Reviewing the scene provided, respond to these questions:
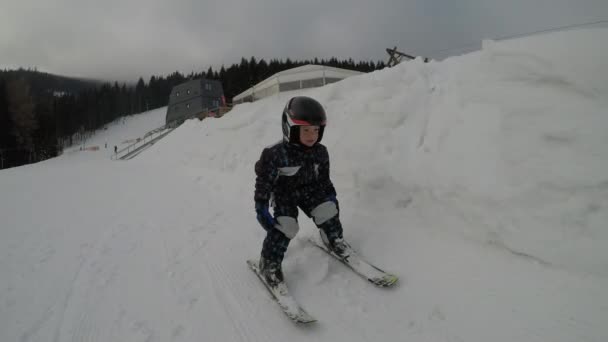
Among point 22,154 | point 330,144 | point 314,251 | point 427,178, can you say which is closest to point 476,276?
point 427,178

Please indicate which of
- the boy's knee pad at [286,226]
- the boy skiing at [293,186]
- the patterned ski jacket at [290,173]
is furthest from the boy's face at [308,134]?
the boy's knee pad at [286,226]

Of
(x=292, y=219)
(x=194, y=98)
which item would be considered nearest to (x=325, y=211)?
(x=292, y=219)

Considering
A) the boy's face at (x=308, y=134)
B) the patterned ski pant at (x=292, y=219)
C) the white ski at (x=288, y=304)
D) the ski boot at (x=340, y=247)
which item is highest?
the boy's face at (x=308, y=134)

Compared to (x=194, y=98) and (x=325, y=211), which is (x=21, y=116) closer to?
(x=194, y=98)

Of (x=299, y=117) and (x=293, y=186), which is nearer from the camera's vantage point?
(x=299, y=117)

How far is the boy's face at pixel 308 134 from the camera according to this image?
2.84 m

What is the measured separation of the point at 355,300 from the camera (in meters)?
2.54

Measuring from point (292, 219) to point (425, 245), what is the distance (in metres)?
1.50

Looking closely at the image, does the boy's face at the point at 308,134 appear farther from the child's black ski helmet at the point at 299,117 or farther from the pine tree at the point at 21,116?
the pine tree at the point at 21,116

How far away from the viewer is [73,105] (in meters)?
71.4

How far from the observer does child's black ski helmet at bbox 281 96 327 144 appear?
2787 millimetres

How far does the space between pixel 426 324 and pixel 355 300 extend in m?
0.60

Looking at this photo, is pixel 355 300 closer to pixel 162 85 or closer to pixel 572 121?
pixel 572 121

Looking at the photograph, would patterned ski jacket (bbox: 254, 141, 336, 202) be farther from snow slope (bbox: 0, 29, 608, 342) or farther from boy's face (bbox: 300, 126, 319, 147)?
snow slope (bbox: 0, 29, 608, 342)
